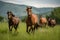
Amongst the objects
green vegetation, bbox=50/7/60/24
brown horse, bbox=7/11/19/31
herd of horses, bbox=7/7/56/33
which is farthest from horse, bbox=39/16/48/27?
brown horse, bbox=7/11/19/31

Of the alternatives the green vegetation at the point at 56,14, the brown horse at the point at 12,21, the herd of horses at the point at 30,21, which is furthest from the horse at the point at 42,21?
the brown horse at the point at 12,21

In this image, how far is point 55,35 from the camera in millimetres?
1966

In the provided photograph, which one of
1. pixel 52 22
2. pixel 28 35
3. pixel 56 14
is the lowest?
pixel 28 35

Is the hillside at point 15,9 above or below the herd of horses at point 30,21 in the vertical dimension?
above

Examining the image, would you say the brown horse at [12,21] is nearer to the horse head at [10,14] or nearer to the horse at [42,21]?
the horse head at [10,14]

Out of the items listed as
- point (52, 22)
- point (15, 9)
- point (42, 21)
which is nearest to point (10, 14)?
point (15, 9)

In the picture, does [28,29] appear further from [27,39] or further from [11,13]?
[11,13]

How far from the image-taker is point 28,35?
1935mm

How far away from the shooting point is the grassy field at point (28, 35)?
1.92 meters

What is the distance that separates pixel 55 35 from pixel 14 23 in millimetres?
556

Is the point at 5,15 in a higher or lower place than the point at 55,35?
higher

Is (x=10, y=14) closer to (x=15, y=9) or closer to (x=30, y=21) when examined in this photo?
(x=15, y=9)

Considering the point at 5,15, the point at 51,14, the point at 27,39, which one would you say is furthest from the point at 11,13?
the point at 51,14

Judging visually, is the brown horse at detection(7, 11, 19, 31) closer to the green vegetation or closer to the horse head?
the horse head
